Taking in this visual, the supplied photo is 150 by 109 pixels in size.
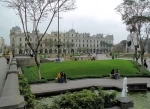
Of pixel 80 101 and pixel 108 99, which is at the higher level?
pixel 80 101

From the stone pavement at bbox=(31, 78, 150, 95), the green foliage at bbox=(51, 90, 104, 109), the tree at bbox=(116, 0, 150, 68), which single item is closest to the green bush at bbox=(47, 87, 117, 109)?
the green foliage at bbox=(51, 90, 104, 109)

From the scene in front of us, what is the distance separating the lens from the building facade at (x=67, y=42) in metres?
117

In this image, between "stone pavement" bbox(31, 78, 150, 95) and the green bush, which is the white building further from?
the green bush

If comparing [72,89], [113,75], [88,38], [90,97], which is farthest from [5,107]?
[88,38]

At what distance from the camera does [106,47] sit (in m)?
150

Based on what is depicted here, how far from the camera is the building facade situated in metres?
117

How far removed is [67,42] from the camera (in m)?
123

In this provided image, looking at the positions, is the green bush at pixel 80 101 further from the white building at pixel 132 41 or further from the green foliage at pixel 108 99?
the white building at pixel 132 41

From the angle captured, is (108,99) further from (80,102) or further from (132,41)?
(132,41)

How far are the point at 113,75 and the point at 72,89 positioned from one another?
7.94 metres

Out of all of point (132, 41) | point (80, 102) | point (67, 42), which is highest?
point (67, 42)

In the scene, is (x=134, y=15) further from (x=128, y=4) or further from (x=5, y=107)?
(x=5, y=107)

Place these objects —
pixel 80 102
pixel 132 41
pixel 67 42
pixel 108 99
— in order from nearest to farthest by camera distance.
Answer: pixel 80 102 → pixel 108 99 → pixel 132 41 → pixel 67 42

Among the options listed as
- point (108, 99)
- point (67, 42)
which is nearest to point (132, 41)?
point (108, 99)
